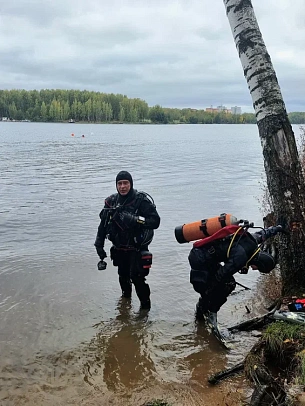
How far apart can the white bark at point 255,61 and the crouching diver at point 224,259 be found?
4.76 feet

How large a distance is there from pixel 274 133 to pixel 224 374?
2716mm

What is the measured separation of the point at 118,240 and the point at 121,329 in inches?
45.6

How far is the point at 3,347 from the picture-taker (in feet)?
17.2

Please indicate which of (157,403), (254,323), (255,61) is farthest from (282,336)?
(255,61)

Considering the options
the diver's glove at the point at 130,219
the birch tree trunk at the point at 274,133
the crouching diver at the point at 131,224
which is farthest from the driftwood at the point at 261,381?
the diver's glove at the point at 130,219

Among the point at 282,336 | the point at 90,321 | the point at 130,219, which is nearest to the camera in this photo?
the point at 282,336

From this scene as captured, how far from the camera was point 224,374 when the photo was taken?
13.9 ft

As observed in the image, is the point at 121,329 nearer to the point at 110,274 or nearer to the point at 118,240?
the point at 118,240

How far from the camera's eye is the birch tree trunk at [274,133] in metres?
5.16

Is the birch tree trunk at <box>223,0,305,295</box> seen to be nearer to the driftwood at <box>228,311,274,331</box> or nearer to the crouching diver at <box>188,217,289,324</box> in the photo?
the crouching diver at <box>188,217,289,324</box>

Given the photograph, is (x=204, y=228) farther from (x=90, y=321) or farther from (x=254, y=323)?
(x=90, y=321)

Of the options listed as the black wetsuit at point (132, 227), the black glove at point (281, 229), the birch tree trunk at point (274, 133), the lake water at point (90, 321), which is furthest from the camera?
the black wetsuit at point (132, 227)

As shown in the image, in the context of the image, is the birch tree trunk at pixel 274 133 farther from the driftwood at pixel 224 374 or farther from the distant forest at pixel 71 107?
the distant forest at pixel 71 107

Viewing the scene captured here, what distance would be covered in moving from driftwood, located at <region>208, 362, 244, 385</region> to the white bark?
2.81m
